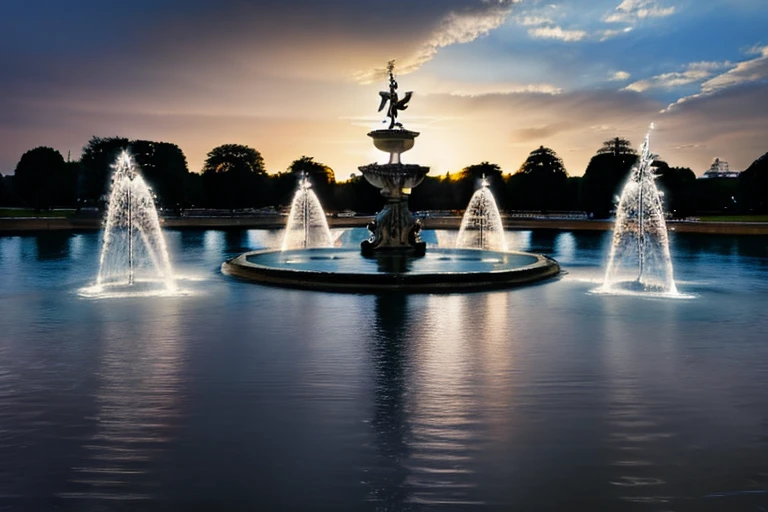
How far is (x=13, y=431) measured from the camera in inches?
270

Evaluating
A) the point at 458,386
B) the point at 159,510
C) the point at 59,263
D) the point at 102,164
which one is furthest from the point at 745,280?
the point at 102,164

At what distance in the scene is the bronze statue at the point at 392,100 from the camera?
28500mm

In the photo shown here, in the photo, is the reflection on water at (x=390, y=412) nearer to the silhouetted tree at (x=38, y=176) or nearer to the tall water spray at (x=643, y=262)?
the tall water spray at (x=643, y=262)

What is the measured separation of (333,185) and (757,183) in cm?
6112

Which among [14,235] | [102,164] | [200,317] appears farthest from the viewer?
[102,164]

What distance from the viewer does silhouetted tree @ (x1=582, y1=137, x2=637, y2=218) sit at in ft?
268

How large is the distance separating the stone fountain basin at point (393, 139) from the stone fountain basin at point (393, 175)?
1334 millimetres

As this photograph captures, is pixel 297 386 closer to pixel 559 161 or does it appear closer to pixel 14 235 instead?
pixel 14 235

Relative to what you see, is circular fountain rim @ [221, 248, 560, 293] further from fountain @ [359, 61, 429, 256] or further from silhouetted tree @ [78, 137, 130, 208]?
silhouetted tree @ [78, 137, 130, 208]

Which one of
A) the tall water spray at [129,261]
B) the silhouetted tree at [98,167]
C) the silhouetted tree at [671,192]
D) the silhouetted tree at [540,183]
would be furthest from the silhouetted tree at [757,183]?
the silhouetted tree at [98,167]

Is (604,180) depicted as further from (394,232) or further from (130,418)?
(130,418)

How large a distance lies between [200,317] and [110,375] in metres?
4.72

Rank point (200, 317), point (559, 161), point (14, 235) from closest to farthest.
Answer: point (200, 317) → point (14, 235) → point (559, 161)

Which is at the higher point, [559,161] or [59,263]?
[559,161]
